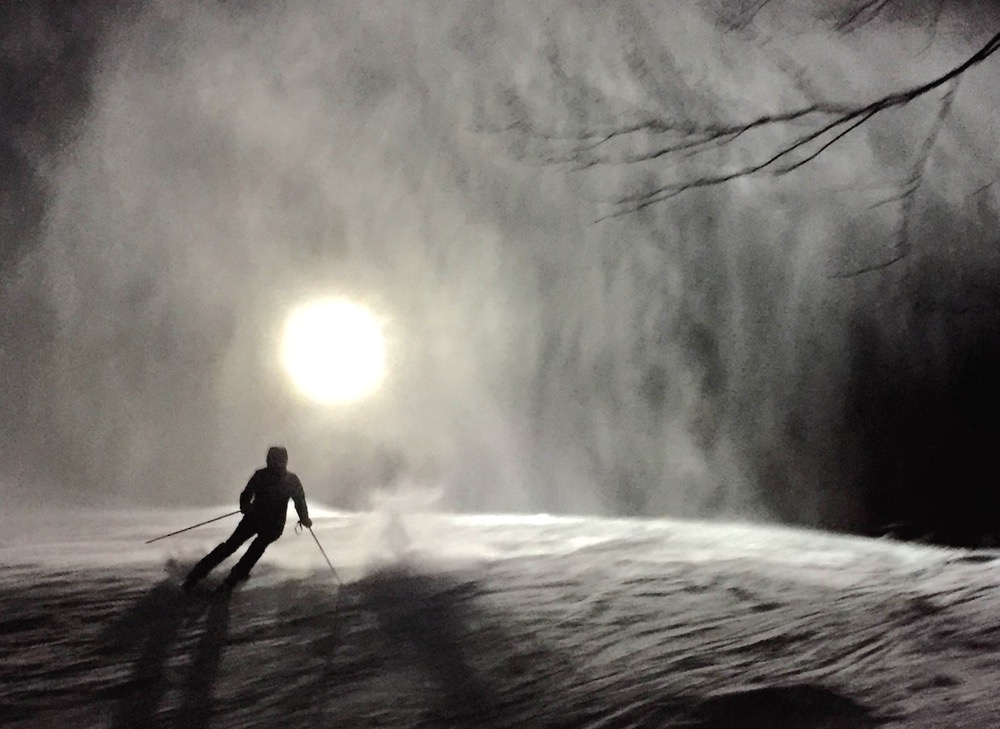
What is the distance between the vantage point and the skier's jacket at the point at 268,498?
515cm

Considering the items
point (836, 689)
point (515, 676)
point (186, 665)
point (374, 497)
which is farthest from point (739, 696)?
point (374, 497)

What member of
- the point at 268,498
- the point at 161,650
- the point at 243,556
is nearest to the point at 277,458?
the point at 268,498

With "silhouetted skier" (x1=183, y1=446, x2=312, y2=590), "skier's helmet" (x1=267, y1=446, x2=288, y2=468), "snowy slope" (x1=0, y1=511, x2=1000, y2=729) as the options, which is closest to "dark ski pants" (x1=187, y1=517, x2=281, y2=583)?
"silhouetted skier" (x1=183, y1=446, x2=312, y2=590)

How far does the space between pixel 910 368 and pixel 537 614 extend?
16845 mm

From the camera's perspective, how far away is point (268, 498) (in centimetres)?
517

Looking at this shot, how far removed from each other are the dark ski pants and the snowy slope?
0.20 meters

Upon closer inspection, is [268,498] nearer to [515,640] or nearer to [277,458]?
[277,458]

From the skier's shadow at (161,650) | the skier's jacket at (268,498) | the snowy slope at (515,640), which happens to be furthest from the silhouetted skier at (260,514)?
the skier's shadow at (161,650)

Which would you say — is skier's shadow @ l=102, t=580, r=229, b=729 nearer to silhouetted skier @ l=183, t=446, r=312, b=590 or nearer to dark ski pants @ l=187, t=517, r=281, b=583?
dark ski pants @ l=187, t=517, r=281, b=583

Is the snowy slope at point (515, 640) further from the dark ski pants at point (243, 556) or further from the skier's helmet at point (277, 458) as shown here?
the skier's helmet at point (277, 458)

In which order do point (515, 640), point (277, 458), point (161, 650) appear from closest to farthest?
point (161, 650)
point (515, 640)
point (277, 458)

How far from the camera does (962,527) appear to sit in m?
14.8

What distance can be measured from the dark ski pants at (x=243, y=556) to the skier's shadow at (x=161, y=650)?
0.27 m

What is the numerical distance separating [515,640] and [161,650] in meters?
2.25
